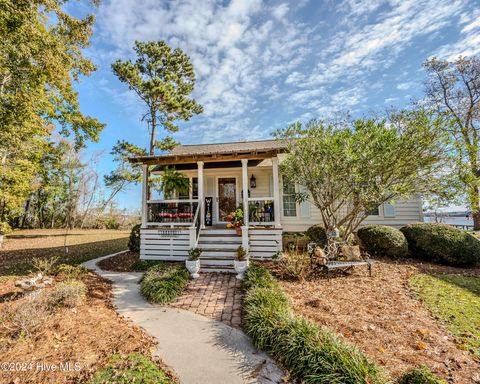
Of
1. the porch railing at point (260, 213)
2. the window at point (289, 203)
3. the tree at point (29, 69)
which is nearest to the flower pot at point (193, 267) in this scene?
the porch railing at point (260, 213)

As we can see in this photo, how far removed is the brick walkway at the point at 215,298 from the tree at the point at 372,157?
4223 millimetres

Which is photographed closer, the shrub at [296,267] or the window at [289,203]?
the shrub at [296,267]

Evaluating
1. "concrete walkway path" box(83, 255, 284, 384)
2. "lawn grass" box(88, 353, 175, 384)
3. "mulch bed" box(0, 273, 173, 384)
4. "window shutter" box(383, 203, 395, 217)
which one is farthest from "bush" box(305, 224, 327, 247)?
"lawn grass" box(88, 353, 175, 384)

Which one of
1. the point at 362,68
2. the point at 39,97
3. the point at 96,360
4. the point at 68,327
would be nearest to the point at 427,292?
the point at 96,360

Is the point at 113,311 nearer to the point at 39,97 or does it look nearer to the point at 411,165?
the point at 411,165

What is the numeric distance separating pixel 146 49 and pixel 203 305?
12727 mm

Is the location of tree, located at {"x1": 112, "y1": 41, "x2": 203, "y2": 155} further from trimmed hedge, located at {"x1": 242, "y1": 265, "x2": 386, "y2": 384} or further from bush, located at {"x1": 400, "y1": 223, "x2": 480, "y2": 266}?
bush, located at {"x1": 400, "y1": 223, "x2": 480, "y2": 266}

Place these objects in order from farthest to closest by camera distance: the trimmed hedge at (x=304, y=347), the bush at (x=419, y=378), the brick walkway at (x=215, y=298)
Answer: the brick walkway at (x=215, y=298)
the trimmed hedge at (x=304, y=347)
the bush at (x=419, y=378)

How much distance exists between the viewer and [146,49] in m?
11.5

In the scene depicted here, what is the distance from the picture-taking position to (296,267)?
20.5 feet

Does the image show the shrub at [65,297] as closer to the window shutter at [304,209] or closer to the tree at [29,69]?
the tree at [29,69]

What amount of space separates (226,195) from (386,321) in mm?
8768

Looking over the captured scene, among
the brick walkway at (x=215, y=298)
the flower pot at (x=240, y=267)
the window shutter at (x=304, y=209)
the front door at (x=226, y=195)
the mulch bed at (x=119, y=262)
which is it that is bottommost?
the brick walkway at (x=215, y=298)

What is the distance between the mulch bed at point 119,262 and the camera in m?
7.78
